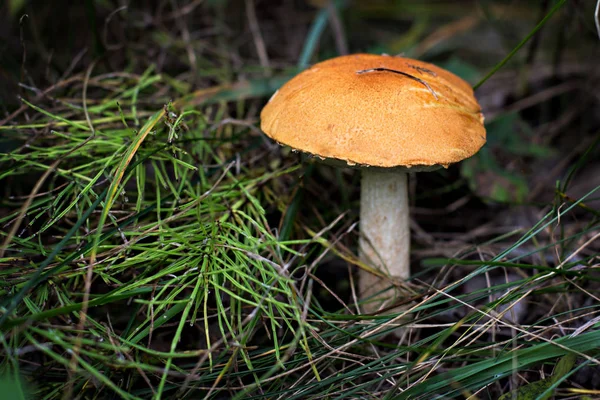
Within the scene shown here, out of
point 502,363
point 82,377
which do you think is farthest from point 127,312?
point 502,363

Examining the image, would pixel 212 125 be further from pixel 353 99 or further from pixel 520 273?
pixel 520 273

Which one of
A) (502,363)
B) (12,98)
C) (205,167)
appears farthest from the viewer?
(12,98)

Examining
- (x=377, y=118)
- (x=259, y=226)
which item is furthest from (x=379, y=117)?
(x=259, y=226)

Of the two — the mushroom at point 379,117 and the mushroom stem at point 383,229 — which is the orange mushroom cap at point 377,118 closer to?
the mushroom at point 379,117

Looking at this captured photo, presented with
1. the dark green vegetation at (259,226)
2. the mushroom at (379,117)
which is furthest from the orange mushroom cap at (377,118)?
the dark green vegetation at (259,226)

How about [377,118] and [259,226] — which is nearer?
[377,118]

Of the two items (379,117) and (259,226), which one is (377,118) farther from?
(259,226)
